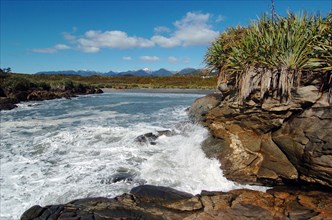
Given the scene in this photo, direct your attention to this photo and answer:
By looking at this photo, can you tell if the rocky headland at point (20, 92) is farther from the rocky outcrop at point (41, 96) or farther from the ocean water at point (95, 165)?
the ocean water at point (95, 165)

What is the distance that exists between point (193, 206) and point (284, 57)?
5.33 meters

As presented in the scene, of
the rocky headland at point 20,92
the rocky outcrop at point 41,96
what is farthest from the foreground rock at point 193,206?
the rocky outcrop at point 41,96

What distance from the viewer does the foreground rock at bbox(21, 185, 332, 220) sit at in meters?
6.61

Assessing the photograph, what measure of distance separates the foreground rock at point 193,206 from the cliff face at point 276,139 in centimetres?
79

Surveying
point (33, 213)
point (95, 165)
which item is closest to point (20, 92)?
point (95, 165)

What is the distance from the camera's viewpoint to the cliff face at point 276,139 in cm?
Answer: 783

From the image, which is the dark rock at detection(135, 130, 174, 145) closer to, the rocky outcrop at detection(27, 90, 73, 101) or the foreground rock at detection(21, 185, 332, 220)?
the foreground rock at detection(21, 185, 332, 220)

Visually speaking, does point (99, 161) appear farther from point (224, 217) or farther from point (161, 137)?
point (224, 217)

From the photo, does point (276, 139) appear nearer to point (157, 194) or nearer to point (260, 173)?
point (260, 173)

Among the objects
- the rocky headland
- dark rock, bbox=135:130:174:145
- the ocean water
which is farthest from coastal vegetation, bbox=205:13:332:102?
the rocky headland

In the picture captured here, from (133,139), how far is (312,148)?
8.42 m

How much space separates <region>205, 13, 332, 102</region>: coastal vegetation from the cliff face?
1.16 feet

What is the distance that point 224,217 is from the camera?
6629 millimetres

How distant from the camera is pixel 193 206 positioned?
23.5ft
